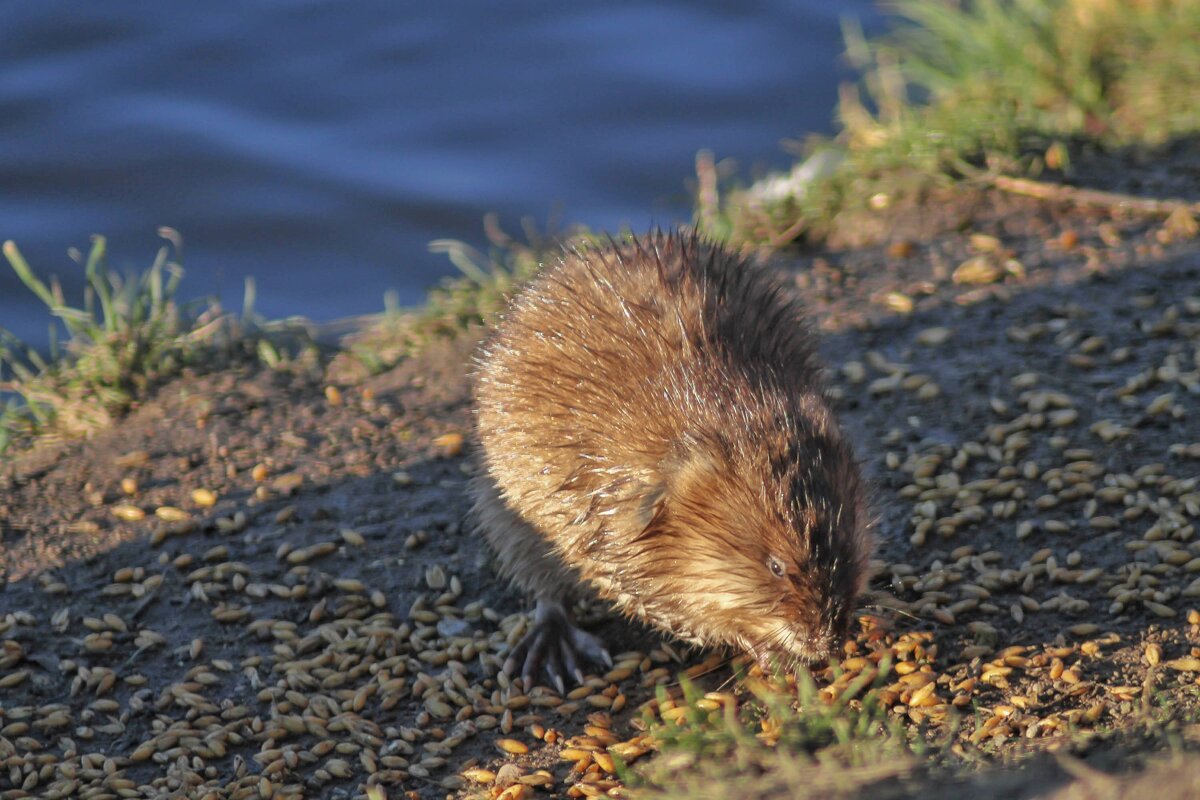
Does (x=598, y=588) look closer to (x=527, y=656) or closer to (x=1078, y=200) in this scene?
(x=527, y=656)

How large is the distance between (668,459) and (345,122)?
5.33 metres

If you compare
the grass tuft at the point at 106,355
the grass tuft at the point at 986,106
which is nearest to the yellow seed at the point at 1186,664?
the grass tuft at the point at 986,106

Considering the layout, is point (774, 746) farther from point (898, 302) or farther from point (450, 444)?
point (898, 302)

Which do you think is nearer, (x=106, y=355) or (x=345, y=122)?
(x=106, y=355)

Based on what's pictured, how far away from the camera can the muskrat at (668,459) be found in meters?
3.62

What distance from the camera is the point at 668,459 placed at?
3764 millimetres

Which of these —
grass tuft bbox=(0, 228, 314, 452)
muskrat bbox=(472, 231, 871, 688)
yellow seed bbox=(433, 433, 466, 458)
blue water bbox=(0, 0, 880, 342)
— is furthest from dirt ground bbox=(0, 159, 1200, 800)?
blue water bbox=(0, 0, 880, 342)

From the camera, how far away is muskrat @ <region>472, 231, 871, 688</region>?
3.62 metres

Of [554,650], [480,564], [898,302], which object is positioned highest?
[898,302]

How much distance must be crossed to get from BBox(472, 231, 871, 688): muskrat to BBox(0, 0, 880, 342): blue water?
3.34 meters

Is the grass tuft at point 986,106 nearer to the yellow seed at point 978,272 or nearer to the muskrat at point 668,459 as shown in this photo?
the yellow seed at point 978,272

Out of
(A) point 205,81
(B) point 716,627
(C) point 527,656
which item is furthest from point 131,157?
(B) point 716,627

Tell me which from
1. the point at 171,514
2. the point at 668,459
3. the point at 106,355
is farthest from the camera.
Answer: the point at 106,355

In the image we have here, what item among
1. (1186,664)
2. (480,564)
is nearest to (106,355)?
(480,564)
